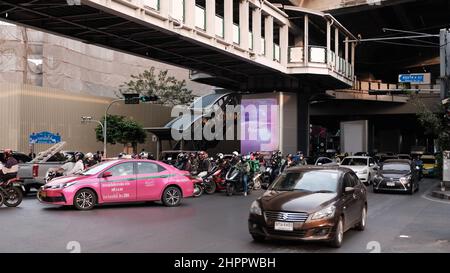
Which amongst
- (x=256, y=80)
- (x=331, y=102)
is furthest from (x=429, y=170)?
(x=331, y=102)

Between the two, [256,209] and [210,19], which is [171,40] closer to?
[210,19]

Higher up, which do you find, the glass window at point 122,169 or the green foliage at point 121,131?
the green foliage at point 121,131

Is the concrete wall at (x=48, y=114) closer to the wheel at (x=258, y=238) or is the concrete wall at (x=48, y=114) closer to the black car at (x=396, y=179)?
the black car at (x=396, y=179)

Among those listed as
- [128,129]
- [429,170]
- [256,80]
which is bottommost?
[429,170]

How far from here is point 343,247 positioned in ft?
29.9

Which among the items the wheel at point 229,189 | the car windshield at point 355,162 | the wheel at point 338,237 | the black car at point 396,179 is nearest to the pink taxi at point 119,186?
the wheel at point 229,189

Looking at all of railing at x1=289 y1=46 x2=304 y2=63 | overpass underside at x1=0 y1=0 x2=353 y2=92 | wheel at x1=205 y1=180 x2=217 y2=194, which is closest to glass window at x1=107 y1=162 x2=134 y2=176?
overpass underside at x1=0 y1=0 x2=353 y2=92

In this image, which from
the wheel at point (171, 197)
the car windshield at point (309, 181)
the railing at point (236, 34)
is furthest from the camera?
the railing at point (236, 34)

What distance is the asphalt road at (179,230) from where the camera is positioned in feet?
29.4

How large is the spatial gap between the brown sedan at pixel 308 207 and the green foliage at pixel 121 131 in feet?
106

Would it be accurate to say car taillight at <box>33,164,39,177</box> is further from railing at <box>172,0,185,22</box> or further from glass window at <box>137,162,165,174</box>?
railing at <box>172,0,185,22</box>

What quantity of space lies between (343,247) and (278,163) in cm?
1588

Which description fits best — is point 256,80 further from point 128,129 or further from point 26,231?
point 26,231
